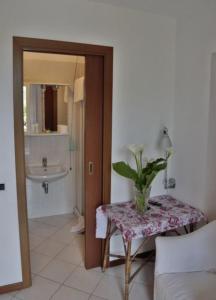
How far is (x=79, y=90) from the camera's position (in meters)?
3.28

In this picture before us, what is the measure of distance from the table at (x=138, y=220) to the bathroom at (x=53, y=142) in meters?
1.02

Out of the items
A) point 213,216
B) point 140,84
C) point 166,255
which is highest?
point 140,84

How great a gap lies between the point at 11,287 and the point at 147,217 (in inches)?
51.2

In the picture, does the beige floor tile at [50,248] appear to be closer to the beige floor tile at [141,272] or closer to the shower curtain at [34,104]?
the beige floor tile at [141,272]

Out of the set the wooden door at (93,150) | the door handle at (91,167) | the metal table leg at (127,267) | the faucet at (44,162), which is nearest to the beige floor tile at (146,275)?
the metal table leg at (127,267)

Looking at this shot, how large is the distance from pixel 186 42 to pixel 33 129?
2222 millimetres

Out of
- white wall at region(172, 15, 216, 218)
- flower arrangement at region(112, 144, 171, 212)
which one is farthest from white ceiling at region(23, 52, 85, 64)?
flower arrangement at region(112, 144, 171, 212)

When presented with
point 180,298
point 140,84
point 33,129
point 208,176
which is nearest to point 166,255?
point 180,298

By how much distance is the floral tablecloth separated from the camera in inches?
81.0

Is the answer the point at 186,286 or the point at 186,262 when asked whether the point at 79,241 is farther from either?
the point at 186,286

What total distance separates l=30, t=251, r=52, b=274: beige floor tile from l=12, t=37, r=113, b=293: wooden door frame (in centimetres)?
28

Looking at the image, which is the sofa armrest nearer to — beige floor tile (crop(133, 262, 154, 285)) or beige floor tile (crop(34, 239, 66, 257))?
beige floor tile (crop(133, 262, 154, 285))

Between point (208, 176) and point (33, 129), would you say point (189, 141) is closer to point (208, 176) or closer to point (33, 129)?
point (208, 176)

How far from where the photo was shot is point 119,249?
269 cm
